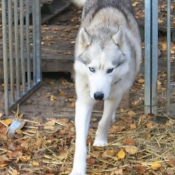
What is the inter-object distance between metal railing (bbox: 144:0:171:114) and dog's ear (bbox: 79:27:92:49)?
138 centimetres

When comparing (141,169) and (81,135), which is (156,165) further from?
(81,135)

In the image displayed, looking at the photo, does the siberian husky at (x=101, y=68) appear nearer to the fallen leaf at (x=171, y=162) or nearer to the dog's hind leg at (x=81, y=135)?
the dog's hind leg at (x=81, y=135)

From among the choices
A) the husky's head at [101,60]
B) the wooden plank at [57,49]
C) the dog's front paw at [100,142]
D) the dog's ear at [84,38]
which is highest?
the dog's ear at [84,38]

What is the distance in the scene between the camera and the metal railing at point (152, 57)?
5.19 metres

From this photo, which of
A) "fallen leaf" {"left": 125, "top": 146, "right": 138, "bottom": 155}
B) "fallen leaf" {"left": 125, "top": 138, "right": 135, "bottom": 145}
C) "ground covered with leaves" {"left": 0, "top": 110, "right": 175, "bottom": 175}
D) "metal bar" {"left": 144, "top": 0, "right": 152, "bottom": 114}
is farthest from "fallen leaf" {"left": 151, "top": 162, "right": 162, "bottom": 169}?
"metal bar" {"left": 144, "top": 0, "right": 152, "bottom": 114}

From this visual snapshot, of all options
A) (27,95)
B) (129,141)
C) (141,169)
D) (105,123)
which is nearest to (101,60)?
(105,123)

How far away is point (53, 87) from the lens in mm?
6391

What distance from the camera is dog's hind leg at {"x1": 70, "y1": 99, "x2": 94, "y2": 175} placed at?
390 cm

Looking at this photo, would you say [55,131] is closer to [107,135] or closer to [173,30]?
[107,135]

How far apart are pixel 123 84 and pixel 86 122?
0.53m

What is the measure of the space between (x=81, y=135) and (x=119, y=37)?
3.05 feet

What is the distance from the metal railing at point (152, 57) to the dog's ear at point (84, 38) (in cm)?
138

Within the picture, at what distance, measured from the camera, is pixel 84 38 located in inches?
159

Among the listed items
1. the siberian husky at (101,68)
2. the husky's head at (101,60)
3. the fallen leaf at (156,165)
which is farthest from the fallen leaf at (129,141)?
the husky's head at (101,60)
